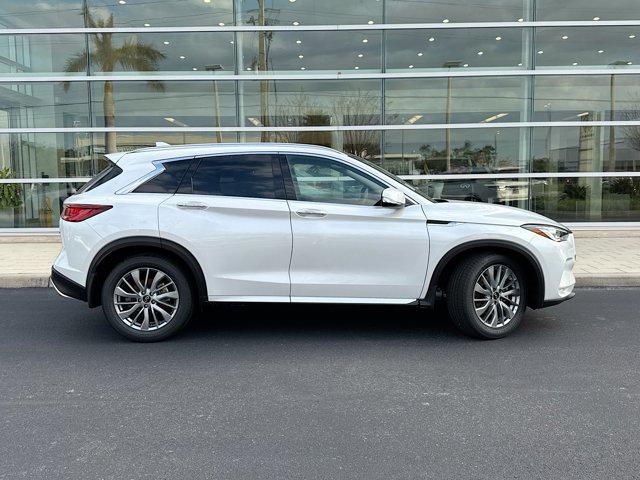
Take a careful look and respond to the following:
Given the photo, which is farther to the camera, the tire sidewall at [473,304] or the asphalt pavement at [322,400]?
the tire sidewall at [473,304]

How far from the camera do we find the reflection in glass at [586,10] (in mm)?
11945

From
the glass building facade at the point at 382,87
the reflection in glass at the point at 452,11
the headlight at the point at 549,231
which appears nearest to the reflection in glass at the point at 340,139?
the glass building facade at the point at 382,87

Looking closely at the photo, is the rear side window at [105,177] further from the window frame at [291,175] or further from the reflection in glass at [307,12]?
the reflection in glass at [307,12]

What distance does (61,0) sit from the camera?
39.7 feet

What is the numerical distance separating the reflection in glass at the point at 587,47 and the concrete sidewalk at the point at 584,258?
158 inches

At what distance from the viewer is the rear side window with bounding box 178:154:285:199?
16.0 feet

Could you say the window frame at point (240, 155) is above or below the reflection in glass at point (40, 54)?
below

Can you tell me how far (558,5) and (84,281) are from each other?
12.1m

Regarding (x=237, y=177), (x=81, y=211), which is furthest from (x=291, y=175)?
(x=81, y=211)

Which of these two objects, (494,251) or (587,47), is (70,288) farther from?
(587,47)

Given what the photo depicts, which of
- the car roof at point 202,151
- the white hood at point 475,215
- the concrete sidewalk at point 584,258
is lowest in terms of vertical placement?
the concrete sidewalk at point 584,258

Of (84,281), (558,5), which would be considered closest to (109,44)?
(84,281)

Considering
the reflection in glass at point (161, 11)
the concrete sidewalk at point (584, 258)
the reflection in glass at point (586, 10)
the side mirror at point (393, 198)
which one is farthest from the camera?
the reflection in glass at point (161, 11)

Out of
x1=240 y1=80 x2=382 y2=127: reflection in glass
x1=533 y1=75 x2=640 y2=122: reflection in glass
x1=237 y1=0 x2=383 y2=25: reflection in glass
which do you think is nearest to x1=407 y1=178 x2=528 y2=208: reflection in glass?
x1=533 y1=75 x2=640 y2=122: reflection in glass
